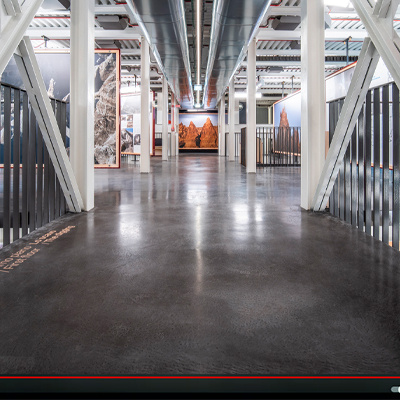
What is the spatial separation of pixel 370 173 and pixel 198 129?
31708 millimetres

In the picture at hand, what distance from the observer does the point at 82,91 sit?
→ 15.3ft

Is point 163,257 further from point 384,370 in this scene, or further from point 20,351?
point 384,370

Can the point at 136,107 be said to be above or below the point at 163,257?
above

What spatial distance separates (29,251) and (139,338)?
1.73 m

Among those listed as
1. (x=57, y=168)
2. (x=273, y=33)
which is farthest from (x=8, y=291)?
(x=273, y=33)

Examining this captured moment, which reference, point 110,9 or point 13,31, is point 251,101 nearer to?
point 110,9

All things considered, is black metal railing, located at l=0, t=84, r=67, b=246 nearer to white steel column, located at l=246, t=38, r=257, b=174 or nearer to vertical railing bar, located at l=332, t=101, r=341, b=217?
vertical railing bar, located at l=332, t=101, r=341, b=217

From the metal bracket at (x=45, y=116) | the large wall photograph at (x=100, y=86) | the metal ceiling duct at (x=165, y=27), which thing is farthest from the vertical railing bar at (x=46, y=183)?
the large wall photograph at (x=100, y=86)

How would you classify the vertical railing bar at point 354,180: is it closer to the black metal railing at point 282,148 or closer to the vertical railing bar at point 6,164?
the vertical railing bar at point 6,164

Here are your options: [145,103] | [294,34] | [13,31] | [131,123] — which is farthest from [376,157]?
[131,123]

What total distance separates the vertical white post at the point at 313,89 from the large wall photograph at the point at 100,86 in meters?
5.91

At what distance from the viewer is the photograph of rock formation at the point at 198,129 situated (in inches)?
1366

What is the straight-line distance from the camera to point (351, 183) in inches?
162

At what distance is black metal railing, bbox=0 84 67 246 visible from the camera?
3195 millimetres
